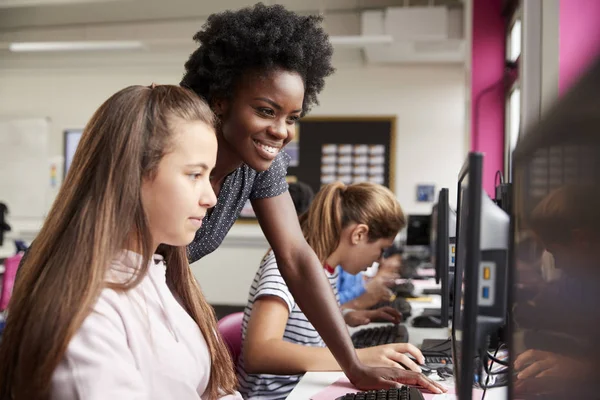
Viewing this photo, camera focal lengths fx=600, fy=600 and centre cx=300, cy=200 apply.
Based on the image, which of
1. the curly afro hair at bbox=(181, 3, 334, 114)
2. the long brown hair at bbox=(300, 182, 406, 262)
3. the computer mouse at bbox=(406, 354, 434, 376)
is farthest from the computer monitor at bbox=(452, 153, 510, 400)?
the long brown hair at bbox=(300, 182, 406, 262)

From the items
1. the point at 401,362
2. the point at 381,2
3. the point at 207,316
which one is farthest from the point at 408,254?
the point at 207,316

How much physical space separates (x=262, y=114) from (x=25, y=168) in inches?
230

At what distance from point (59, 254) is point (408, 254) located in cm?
438

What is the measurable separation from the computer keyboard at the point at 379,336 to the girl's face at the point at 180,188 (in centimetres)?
97

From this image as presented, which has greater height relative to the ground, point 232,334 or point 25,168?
point 25,168

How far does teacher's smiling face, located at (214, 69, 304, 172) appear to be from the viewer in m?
1.20

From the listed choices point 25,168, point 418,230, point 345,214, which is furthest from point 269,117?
point 25,168

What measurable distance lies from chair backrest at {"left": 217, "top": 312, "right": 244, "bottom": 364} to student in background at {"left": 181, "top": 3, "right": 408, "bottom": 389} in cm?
29

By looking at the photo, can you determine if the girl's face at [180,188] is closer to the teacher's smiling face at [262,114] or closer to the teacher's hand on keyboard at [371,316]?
the teacher's smiling face at [262,114]

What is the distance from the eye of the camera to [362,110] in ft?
19.0

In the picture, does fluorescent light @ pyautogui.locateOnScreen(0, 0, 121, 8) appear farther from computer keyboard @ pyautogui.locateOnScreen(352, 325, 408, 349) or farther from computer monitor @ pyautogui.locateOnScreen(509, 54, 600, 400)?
computer monitor @ pyautogui.locateOnScreen(509, 54, 600, 400)

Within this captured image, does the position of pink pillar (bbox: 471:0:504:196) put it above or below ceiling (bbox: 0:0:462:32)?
below

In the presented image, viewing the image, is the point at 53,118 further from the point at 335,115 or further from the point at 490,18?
the point at 490,18

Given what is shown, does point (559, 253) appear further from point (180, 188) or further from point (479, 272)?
point (180, 188)
